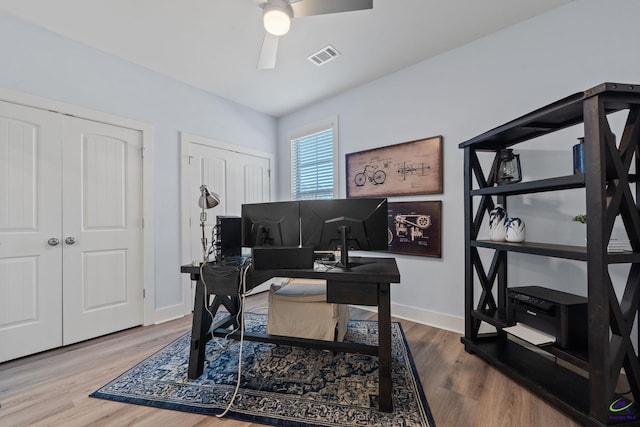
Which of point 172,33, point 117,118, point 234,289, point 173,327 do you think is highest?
point 172,33

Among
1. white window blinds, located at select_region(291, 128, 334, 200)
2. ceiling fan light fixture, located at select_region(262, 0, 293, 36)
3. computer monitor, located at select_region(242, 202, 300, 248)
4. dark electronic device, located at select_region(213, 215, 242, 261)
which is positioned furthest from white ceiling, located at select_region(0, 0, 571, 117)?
dark electronic device, located at select_region(213, 215, 242, 261)

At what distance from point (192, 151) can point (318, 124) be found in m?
1.73

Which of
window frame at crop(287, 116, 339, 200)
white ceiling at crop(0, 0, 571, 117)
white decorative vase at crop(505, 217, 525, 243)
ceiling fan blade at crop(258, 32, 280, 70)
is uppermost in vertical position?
white ceiling at crop(0, 0, 571, 117)

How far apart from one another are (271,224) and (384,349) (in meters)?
1.10

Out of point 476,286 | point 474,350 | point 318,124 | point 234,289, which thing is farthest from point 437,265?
point 318,124

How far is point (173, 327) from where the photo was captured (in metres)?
2.79

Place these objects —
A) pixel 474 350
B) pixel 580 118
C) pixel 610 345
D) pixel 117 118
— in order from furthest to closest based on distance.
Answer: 1. pixel 117 118
2. pixel 474 350
3. pixel 580 118
4. pixel 610 345

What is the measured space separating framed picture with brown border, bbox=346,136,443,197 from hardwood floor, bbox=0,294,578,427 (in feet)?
5.00

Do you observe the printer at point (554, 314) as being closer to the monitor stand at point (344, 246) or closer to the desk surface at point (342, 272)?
the desk surface at point (342, 272)

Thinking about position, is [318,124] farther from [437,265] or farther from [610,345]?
[610,345]

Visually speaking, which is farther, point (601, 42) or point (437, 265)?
point (437, 265)

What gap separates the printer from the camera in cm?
153

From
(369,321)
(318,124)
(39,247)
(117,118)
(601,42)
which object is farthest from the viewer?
(318,124)

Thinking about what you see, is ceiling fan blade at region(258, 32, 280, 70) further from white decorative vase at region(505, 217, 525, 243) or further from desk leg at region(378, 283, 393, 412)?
white decorative vase at region(505, 217, 525, 243)
